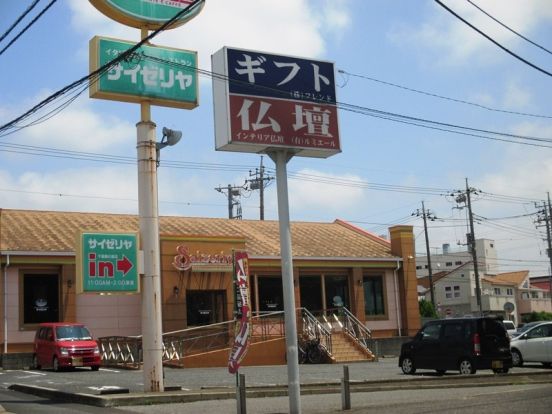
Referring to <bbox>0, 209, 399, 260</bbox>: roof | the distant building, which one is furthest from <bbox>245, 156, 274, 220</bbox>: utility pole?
the distant building

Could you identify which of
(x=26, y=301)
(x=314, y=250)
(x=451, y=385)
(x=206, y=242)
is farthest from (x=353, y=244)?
(x=451, y=385)

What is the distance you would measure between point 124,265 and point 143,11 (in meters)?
6.10

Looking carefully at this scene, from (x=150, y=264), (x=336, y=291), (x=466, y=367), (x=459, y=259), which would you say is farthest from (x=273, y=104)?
(x=459, y=259)

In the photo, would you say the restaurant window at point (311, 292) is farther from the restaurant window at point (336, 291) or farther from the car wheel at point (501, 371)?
the car wheel at point (501, 371)

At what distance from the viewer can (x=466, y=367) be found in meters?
21.2

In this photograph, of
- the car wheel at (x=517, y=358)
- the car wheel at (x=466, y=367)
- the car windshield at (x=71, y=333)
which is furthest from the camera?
the car windshield at (x=71, y=333)

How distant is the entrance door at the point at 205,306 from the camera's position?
104 feet

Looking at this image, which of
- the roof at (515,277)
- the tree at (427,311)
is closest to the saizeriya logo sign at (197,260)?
the tree at (427,311)

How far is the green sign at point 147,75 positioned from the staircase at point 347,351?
1515 cm

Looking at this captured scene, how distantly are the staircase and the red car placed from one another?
31.9 feet

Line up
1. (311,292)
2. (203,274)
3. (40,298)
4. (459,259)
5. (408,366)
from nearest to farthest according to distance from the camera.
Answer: (408,366) → (40,298) → (203,274) → (311,292) → (459,259)

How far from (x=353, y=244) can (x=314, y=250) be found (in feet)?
11.8

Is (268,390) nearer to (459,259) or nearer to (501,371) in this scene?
(501,371)

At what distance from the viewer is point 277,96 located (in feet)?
44.0
